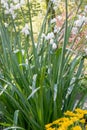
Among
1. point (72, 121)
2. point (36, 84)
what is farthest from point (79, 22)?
point (72, 121)

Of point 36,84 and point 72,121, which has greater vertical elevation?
point 36,84

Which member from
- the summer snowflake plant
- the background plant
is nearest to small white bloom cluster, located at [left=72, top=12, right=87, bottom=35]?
the background plant

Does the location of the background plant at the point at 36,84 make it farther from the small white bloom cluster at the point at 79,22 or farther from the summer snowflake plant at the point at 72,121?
the summer snowflake plant at the point at 72,121

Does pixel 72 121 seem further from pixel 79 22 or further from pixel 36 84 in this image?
pixel 79 22

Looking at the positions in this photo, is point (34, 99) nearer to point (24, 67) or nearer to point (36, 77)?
point (36, 77)

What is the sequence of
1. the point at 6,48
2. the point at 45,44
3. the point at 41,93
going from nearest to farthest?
1. the point at 41,93
2. the point at 6,48
3. the point at 45,44

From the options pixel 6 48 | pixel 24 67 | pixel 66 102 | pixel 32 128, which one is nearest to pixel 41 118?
pixel 32 128

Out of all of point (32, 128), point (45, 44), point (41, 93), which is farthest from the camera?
point (45, 44)

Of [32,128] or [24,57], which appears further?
[24,57]

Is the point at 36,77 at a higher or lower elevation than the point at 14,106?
higher

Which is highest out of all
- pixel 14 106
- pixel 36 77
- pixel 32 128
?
pixel 36 77

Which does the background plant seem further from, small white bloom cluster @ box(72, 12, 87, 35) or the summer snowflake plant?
the summer snowflake plant
